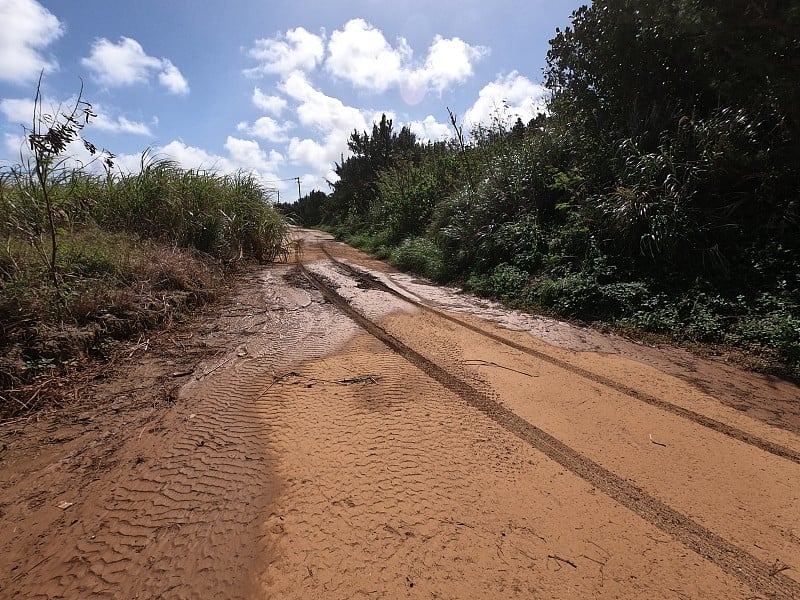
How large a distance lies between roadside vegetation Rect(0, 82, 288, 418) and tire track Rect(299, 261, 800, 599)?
2919 mm

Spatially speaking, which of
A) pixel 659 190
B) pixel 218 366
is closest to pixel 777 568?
pixel 218 366

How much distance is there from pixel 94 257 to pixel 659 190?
728cm

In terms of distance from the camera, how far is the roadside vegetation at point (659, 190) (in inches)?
167

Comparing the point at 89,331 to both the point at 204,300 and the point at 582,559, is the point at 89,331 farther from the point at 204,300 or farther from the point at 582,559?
the point at 582,559

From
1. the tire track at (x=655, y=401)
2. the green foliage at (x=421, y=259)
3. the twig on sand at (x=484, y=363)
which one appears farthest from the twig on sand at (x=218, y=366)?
the green foliage at (x=421, y=259)

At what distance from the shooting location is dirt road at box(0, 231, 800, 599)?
1491mm

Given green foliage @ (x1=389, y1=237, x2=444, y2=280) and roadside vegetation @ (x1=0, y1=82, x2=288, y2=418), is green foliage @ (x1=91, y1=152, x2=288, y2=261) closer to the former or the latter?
roadside vegetation @ (x1=0, y1=82, x2=288, y2=418)

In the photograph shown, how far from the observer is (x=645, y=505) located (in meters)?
1.86

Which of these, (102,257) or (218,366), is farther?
(102,257)

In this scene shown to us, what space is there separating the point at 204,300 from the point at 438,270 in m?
4.43

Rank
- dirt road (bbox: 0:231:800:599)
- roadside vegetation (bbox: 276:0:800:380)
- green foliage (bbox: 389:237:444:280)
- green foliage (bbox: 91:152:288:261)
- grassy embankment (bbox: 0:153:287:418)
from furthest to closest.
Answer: green foliage (bbox: 389:237:444:280)
green foliage (bbox: 91:152:288:261)
roadside vegetation (bbox: 276:0:800:380)
grassy embankment (bbox: 0:153:287:418)
dirt road (bbox: 0:231:800:599)

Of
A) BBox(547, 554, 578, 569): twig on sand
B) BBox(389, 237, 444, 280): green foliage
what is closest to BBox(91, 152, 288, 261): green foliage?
BBox(389, 237, 444, 280): green foliage

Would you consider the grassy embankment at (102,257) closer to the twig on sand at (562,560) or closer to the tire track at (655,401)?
the twig on sand at (562,560)

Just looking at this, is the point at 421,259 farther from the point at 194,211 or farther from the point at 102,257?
the point at 102,257
